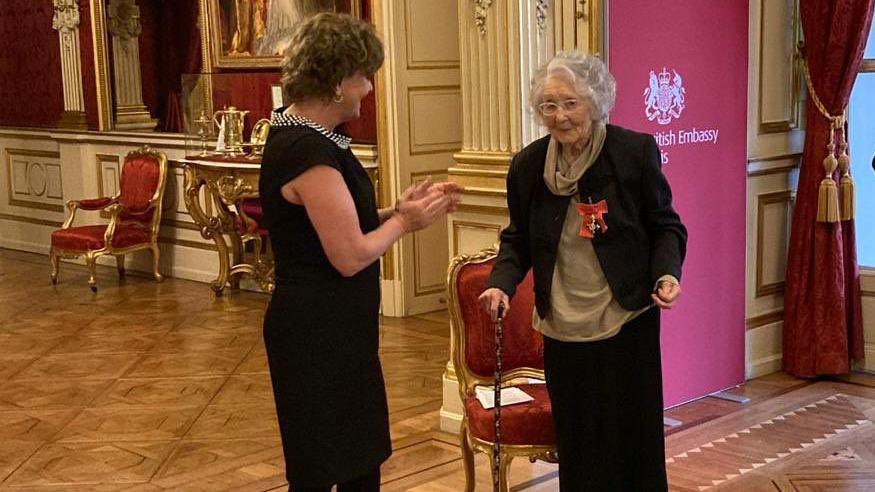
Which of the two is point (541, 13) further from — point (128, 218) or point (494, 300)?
point (128, 218)

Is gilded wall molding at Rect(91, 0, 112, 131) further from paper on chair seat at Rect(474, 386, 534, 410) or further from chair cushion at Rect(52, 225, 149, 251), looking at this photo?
paper on chair seat at Rect(474, 386, 534, 410)

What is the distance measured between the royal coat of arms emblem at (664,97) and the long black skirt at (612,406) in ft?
4.74

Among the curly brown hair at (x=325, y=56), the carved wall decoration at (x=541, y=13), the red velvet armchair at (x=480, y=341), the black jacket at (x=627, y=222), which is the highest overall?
the carved wall decoration at (x=541, y=13)

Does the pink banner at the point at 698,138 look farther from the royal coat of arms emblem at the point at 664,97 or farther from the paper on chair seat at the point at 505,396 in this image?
the paper on chair seat at the point at 505,396

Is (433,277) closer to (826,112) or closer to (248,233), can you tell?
(248,233)

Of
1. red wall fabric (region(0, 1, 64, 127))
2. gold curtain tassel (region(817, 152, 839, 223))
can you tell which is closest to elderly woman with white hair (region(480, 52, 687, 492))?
gold curtain tassel (region(817, 152, 839, 223))

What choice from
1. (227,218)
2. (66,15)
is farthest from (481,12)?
(66,15)

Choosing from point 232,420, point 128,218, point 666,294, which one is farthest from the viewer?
point 128,218

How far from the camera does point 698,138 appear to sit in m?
4.48

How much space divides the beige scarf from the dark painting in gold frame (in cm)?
485

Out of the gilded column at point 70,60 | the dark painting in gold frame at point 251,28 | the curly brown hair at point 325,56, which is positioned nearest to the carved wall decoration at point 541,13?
the curly brown hair at point 325,56

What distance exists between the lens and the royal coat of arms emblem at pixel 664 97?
13.9ft

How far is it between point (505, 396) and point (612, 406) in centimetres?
51

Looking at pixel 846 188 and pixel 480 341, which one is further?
pixel 846 188
